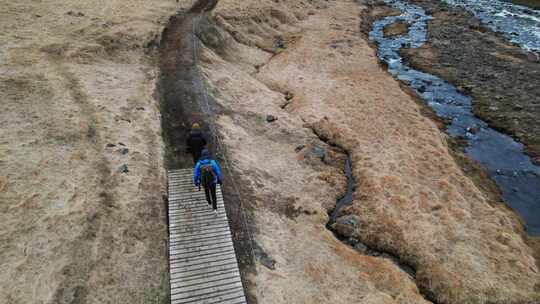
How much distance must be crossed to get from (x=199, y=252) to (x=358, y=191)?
14845 mm

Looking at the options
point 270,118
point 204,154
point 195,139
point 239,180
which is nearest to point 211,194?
point 204,154

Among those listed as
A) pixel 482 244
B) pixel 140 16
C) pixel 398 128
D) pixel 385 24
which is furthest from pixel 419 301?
pixel 385 24

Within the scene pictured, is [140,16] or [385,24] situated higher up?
[140,16]

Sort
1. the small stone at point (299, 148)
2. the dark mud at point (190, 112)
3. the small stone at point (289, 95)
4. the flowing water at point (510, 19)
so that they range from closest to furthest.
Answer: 1. the dark mud at point (190, 112)
2. the small stone at point (299, 148)
3. the small stone at point (289, 95)
4. the flowing water at point (510, 19)

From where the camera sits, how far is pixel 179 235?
699 inches

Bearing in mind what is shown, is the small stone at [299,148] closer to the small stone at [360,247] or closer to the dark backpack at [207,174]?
the small stone at [360,247]

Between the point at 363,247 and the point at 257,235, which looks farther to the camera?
the point at 363,247

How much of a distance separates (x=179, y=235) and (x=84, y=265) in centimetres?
453

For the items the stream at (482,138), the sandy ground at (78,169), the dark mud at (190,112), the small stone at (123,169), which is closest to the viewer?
the sandy ground at (78,169)

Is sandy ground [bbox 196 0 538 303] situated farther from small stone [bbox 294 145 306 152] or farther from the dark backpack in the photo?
the dark backpack

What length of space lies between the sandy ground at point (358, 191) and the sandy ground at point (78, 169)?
6.17 meters

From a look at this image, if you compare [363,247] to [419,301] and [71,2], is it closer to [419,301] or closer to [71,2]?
[419,301]

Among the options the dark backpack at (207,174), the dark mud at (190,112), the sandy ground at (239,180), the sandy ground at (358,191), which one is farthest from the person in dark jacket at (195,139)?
the sandy ground at (358,191)

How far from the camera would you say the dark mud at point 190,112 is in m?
19.2
